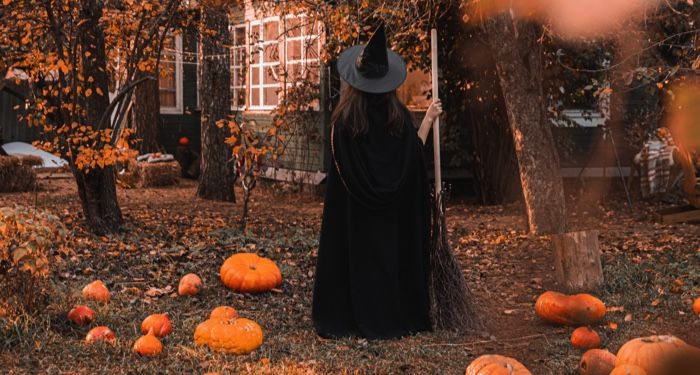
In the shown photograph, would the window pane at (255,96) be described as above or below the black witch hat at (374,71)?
above

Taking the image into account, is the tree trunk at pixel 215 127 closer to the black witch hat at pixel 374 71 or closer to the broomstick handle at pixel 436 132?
the broomstick handle at pixel 436 132

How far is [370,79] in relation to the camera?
5355 mm

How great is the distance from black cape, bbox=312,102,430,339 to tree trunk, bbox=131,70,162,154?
13.3 metres

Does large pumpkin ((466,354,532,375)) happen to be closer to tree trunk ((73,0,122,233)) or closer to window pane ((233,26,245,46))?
tree trunk ((73,0,122,233))

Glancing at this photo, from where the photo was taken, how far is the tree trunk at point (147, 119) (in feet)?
59.1

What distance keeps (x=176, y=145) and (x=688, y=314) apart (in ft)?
48.8

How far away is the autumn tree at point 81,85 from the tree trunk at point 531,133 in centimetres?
358

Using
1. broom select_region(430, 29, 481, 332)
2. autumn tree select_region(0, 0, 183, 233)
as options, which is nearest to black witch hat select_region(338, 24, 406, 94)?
broom select_region(430, 29, 481, 332)

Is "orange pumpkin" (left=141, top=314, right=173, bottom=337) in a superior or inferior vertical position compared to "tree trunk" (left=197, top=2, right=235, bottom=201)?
inferior

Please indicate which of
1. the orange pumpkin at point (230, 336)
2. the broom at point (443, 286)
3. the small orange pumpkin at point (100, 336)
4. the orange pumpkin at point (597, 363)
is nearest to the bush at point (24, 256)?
the small orange pumpkin at point (100, 336)

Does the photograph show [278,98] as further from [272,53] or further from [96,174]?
[96,174]

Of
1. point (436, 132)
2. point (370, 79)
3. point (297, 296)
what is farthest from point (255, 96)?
point (370, 79)

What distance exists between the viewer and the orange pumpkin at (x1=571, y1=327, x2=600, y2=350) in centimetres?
502

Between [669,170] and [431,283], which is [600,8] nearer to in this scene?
[669,170]
